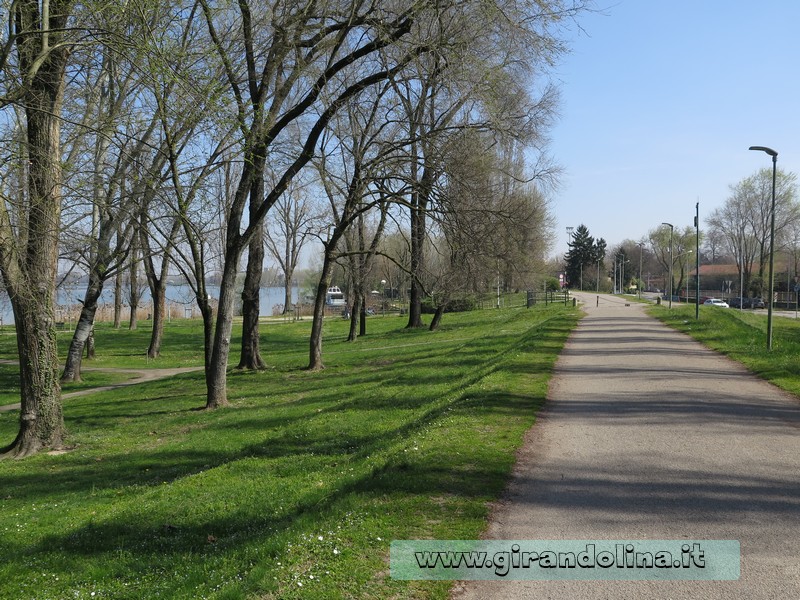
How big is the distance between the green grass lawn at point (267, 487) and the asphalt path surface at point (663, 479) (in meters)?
0.45

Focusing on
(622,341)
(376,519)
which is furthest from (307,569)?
(622,341)

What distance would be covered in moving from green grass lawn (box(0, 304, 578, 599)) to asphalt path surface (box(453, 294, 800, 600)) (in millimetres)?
454

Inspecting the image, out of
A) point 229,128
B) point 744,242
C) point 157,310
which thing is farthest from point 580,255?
point 229,128

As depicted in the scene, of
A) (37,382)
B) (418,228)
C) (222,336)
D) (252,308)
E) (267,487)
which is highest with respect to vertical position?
(418,228)

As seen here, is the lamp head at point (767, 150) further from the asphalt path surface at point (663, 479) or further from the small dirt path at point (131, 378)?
the small dirt path at point (131, 378)

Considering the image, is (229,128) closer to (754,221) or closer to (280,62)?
(280,62)

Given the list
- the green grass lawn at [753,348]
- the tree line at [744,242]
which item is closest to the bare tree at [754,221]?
the tree line at [744,242]

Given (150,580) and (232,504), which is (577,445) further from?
(150,580)

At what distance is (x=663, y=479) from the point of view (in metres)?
6.93

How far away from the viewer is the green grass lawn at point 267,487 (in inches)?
210

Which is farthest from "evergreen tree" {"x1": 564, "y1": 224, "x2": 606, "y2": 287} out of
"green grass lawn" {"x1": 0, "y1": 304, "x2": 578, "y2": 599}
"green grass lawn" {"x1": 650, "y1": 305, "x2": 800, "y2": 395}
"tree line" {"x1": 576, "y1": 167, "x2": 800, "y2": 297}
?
"green grass lawn" {"x1": 0, "y1": 304, "x2": 578, "y2": 599}

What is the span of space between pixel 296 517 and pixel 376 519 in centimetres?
104

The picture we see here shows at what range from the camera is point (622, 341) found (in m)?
22.8

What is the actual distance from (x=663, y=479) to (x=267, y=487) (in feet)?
14.7
